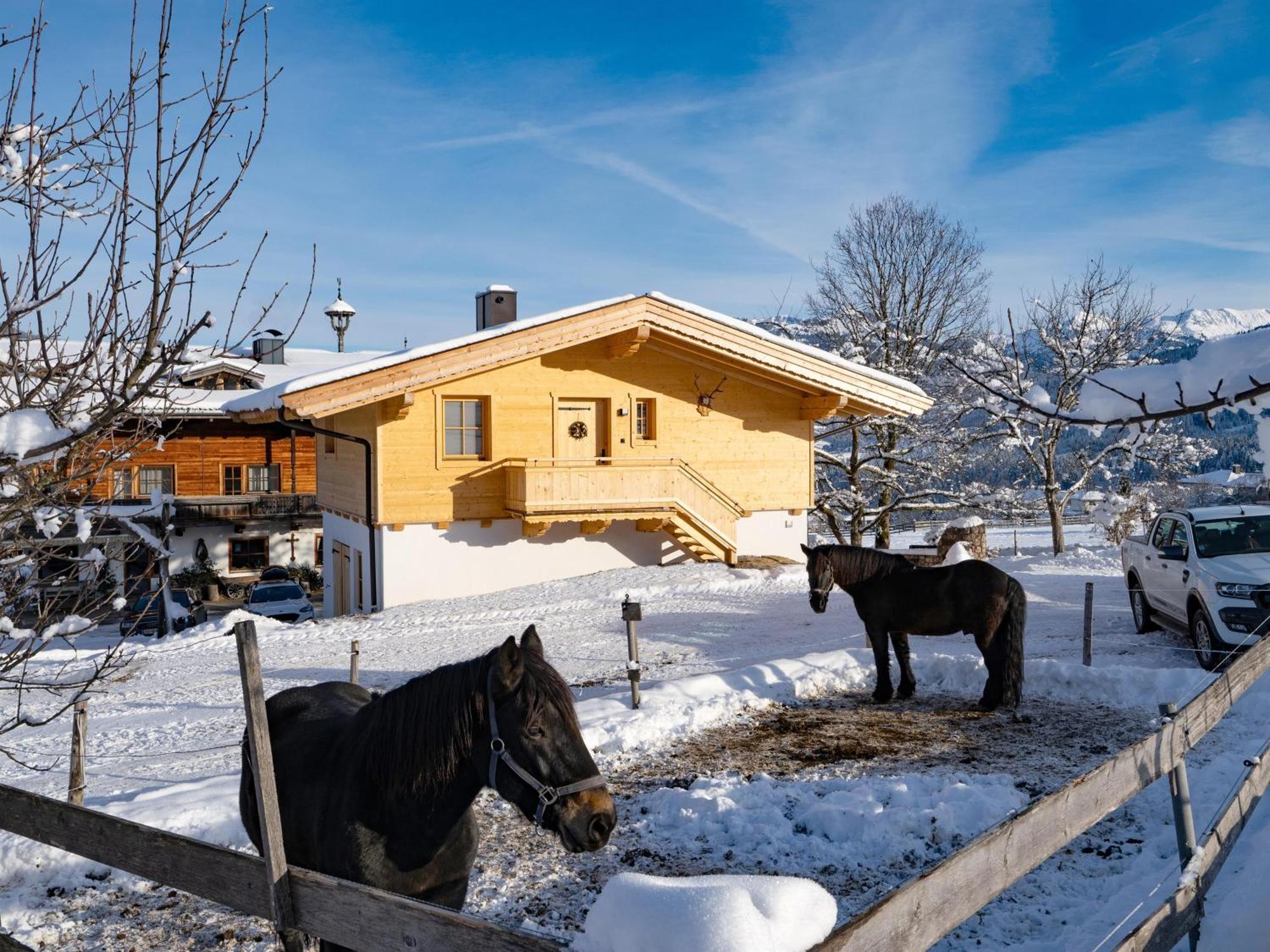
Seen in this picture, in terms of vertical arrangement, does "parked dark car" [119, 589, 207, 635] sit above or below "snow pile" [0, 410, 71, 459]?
below

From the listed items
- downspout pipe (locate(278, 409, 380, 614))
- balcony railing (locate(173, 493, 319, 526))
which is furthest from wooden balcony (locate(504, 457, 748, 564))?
balcony railing (locate(173, 493, 319, 526))

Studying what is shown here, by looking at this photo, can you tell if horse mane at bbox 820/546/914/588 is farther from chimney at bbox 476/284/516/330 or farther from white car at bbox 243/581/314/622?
chimney at bbox 476/284/516/330

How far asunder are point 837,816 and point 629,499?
15.2m

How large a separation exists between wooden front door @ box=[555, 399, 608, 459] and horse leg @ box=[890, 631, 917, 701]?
40.7 feet

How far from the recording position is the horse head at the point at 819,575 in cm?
1120

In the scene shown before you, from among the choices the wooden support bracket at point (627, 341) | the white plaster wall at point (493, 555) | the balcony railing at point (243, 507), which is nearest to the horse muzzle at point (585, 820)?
the white plaster wall at point (493, 555)

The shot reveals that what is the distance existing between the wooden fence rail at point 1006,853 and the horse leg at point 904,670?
6.52 metres


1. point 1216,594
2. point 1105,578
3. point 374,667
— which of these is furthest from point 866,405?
point 374,667

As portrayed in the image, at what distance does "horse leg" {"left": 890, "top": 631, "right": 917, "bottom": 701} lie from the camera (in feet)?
37.6

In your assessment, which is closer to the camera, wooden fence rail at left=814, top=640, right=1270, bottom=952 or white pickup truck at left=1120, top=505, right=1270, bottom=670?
wooden fence rail at left=814, top=640, right=1270, bottom=952

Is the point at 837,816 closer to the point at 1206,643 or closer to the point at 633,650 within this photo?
the point at 633,650

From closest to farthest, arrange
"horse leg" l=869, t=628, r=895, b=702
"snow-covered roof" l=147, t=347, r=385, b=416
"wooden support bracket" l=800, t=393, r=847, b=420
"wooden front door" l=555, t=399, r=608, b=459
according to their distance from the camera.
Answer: "horse leg" l=869, t=628, r=895, b=702, "wooden front door" l=555, t=399, r=608, b=459, "wooden support bracket" l=800, t=393, r=847, b=420, "snow-covered roof" l=147, t=347, r=385, b=416

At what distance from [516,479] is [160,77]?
17.8 meters

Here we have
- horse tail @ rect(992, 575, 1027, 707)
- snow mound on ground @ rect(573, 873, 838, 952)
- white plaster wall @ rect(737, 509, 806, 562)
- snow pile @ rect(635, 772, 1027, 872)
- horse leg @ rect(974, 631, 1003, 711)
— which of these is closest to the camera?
snow mound on ground @ rect(573, 873, 838, 952)
